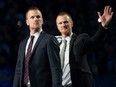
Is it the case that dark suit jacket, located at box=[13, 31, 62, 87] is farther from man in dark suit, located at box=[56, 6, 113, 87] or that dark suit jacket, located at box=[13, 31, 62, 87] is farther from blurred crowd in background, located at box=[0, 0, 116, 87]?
blurred crowd in background, located at box=[0, 0, 116, 87]

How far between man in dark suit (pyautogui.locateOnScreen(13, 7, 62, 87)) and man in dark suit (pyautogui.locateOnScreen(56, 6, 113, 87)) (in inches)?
21.3

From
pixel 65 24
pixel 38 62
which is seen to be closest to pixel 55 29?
pixel 65 24

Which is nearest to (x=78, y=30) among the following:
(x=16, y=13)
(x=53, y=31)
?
(x=53, y=31)

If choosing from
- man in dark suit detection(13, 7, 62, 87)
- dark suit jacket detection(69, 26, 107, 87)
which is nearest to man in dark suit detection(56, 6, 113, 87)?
dark suit jacket detection(69, 26, 107, 87)

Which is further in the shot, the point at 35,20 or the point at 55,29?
the point at 55,29

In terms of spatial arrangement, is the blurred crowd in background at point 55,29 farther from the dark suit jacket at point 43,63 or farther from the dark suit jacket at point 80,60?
the dark suit jacket at point 43,63

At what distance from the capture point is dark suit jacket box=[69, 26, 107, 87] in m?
5.40

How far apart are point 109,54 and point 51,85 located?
483 cm

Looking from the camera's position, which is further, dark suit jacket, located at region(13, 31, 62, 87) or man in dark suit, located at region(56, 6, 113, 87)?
man in dark suit, located at region(56, 6, 113, 87)

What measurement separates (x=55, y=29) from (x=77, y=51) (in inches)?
169

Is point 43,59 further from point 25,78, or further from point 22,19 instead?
point 22,19

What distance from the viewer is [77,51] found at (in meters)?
5.51

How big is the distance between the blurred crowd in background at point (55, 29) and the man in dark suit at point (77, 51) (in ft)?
8.76

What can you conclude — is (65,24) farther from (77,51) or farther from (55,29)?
(55,29)
